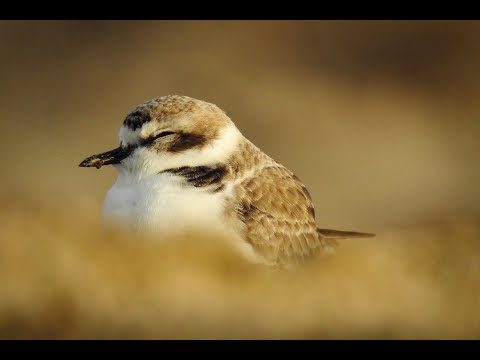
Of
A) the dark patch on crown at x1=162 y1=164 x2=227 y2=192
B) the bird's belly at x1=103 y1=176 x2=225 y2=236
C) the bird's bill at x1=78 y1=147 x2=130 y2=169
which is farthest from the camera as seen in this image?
the bird's bill at x1=78 y1=147 x2=130 y2=169

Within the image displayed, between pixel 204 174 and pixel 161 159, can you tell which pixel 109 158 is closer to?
pixel 161 159

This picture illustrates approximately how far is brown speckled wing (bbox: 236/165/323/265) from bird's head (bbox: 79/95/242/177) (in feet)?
0.57

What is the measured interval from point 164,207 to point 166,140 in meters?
0.31

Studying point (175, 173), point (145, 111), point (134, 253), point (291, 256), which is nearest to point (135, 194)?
point (175, 173)

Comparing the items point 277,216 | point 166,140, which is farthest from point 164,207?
point 277,216

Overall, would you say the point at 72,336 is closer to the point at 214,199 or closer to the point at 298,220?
the point at 214,199

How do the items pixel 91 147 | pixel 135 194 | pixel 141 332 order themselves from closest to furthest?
pixel 141 332 < pixel 135 194 < pixel 91 147

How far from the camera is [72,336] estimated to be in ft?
3.16

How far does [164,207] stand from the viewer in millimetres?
2102

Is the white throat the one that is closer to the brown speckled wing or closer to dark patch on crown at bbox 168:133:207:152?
dark patch on crown at bbox 168:133:207:152

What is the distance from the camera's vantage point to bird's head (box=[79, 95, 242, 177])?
230 cm

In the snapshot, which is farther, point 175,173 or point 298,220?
point 298,220

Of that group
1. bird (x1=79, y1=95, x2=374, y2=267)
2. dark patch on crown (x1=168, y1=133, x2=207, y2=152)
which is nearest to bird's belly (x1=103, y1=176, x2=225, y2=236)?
bird (x1=79, y1=95, x2=374, y2=267)

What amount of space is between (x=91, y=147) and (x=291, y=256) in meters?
2.87
